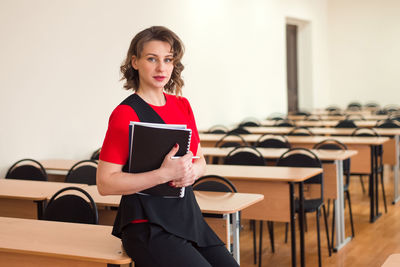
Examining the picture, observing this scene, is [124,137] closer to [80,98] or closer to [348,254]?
[348,254]

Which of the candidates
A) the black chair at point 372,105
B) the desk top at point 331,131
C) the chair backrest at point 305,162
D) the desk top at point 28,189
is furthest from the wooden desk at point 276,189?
the black chair at point 372,105

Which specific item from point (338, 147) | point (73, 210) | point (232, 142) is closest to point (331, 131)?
point (232, 142)

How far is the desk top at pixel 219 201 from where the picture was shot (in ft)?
9.98

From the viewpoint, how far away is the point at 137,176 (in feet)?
6.22

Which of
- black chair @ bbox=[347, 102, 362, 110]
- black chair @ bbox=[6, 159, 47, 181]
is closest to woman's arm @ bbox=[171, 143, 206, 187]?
black chair @ bbox=[6, 159, 47, 181]

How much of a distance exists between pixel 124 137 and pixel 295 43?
1149cm

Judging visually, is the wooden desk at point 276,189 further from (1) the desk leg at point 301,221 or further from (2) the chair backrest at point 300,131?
(2) the chair backrest at point 300,131

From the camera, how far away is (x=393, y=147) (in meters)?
6.88

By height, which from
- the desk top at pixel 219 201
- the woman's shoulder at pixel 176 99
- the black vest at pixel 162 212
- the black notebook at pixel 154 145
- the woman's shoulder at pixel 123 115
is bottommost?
the desk top at pixel 219 201

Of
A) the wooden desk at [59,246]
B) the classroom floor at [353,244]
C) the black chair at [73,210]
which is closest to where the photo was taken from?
the wooden desk at [59,246]

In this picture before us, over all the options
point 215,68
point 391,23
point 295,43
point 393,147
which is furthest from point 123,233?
point 391,23

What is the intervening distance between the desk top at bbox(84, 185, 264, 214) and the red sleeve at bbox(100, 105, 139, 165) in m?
1.17

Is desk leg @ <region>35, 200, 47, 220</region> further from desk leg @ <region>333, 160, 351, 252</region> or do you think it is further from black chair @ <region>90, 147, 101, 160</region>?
desk leg @ <region>333, 160, 351, 252</region>

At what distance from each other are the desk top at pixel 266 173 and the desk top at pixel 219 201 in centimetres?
75
